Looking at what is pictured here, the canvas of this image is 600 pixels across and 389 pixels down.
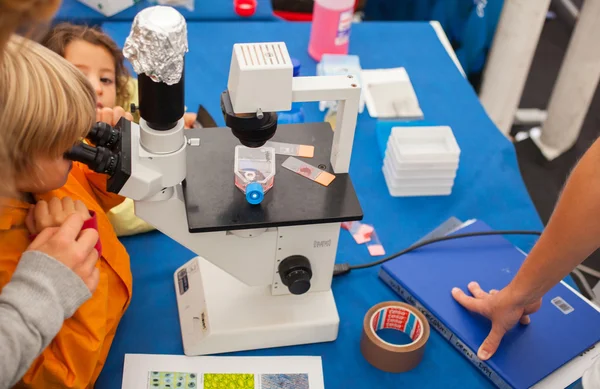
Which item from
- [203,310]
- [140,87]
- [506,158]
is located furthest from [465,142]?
[140,87]

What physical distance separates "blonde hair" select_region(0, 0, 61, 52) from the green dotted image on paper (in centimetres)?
64

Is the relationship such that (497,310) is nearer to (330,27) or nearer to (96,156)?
(96,156)

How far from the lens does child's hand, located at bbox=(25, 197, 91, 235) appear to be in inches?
37.4

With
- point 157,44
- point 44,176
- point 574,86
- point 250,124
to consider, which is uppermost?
point 157,44

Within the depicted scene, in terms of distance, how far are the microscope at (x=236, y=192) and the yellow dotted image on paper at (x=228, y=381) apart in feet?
0.17

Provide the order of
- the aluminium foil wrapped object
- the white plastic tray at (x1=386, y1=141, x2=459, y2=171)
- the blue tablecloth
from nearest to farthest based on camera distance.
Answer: the aluminium foil wrapped object → the white plastic tray at (x1=386, y1=141, x2=459, y2=171) → the blue tablecloth

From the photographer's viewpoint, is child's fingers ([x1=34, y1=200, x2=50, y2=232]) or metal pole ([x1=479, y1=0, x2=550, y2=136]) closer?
child's fingers ([x1=34, y1=200, x2=50, y2=232])

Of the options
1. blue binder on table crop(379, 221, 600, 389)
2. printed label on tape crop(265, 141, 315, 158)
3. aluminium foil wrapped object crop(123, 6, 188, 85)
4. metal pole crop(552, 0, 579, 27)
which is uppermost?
aluminium foil wrapped object crop(123, 6, 188, 85)

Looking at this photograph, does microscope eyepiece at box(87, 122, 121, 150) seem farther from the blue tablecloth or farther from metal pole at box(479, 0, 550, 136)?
metal pole at box(479, 0, 550, 136)

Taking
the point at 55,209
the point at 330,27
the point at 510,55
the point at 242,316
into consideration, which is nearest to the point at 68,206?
the point at 55,209

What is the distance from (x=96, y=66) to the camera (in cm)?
144

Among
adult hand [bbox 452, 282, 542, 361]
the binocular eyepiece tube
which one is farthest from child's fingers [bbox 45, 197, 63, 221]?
adult hand [bbox 452, 282, 542, 361]

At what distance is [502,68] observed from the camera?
2.36 metres

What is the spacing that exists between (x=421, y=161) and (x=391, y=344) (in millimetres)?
472
